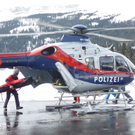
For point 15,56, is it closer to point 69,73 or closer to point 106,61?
point 69,73

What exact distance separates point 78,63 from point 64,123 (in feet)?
11.9

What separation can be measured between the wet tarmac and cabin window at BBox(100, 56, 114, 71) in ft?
6.46

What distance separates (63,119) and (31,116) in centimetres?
151

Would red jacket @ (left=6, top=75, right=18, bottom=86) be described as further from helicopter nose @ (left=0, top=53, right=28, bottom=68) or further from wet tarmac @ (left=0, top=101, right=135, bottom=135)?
wet tarmac @ (left=0, top=101, right=135, bottom=135)

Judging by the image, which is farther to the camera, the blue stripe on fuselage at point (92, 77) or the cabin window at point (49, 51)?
the blue stripe on fuselage at point (92, 77)

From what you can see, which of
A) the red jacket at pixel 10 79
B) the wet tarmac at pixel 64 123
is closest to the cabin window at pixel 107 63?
the wet tarmac at pixel 64 123

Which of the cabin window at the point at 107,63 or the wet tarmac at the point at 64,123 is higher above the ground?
the cabin window at the point at 107,63

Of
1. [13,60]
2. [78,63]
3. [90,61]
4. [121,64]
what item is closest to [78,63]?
[78,63]

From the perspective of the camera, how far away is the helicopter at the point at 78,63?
11.9 meters

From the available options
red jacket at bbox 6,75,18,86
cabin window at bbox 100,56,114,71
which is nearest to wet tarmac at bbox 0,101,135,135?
red jacket at bbox 6,75,18,86

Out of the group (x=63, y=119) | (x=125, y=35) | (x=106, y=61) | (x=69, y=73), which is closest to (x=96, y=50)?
(x=106, y=61)

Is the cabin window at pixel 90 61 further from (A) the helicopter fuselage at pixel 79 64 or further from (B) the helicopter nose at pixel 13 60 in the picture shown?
(B) the helicopter nose at pixel 13 60

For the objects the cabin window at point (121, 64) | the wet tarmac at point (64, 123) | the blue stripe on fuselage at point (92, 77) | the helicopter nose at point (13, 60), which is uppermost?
the helicopter nose at point (13, 60)

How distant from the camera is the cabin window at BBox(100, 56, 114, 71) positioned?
40.1 ft
